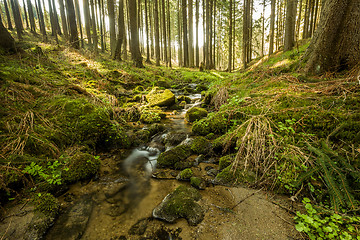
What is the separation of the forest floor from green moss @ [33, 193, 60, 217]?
0.04 feet

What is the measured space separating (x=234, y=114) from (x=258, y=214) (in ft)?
8.03

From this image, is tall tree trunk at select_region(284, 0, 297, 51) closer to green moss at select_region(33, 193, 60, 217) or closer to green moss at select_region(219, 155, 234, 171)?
green moss at select_region(219, 155, 234, 171)

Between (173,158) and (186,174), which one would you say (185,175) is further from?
(173,158)

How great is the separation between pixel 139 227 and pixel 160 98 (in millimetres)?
6017

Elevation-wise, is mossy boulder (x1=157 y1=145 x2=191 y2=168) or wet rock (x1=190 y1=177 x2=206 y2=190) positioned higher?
mossy boulder (x1=157 y1=145 x2=191 y2=168)

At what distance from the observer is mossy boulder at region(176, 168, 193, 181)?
2.92m

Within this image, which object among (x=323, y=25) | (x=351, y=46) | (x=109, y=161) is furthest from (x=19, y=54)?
(x=351, y=46)

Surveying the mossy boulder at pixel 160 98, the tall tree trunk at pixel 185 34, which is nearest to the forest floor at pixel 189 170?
the mossy boulder at pixel 160 98

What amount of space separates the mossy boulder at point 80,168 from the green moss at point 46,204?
0.46 metres

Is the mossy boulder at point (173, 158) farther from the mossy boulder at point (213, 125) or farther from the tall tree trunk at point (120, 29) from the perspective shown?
the tall tree trunk at point (120, 29)

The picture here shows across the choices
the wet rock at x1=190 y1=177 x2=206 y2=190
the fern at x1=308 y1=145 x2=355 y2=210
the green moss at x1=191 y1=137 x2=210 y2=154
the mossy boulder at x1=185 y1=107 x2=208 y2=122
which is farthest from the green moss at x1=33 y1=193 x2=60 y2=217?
the mossy boulder at x1=185 y1=107 x2=208 y2=122

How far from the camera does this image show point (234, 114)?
4031 millimetres

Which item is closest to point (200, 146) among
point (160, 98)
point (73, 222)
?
point (73, 222)

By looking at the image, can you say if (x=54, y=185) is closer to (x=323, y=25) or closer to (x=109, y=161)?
(x=109, y=161)
